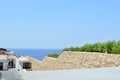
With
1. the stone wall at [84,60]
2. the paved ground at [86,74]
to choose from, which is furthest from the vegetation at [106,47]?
the paved ground at [86,74]

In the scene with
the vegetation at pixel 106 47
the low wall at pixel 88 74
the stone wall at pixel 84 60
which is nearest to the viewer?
the low wall at pixel 88 74

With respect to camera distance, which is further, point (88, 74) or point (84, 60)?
point (84, 60)

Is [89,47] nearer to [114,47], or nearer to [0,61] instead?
[114,47]

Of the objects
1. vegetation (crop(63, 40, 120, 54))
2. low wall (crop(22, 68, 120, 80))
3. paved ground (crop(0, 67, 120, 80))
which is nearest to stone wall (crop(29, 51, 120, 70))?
vegetation (crop(63, 40, 120, 54))

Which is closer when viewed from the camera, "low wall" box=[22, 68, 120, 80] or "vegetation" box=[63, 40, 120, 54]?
"low wall" box=[22, 68, 120, 80]

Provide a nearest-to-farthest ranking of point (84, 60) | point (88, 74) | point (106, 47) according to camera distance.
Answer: point (88, 74) → point (106, 47) → point (84, 60)

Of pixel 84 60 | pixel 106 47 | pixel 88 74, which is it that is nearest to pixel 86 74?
pixel 88 74

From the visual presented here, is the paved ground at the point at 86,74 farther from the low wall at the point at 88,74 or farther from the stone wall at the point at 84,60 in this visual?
the stone wall at the point at 84,60

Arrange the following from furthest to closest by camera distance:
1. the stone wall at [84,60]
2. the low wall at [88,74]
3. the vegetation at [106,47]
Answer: the vegetation at [106,47], the stone wall at [84,60], the low wall at [88,74]

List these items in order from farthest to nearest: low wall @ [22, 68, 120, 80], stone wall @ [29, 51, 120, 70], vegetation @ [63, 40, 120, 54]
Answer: vegetation @ [63, 40, 120, 54] → stone wall @ [29, 51, 120, 70] → low wall @ [22, 68, 120, 80]

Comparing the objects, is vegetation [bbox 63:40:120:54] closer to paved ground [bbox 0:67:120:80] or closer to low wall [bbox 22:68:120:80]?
paved ground [bbox 0:67:120:80]

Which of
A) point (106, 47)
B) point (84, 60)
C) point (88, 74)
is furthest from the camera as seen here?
point (84, 60)

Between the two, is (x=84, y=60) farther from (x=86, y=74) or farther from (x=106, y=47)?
(x=86, y=74)

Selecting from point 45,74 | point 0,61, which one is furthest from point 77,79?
point 0,61
